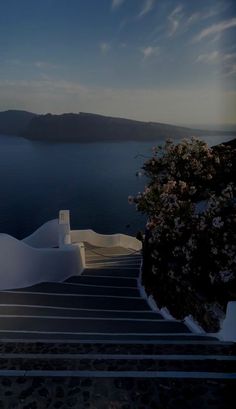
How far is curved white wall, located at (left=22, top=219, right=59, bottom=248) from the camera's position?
42.2ft

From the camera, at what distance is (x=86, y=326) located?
5.36 meters

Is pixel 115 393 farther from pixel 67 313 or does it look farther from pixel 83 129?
pixel 83 129

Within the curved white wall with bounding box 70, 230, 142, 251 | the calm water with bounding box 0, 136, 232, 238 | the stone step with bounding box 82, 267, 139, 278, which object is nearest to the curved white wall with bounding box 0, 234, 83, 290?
the stone step with bounding box 82, 267, 139, 278

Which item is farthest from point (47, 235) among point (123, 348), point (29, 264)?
point (123, 348)

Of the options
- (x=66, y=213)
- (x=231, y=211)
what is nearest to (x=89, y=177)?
(x=66, y=213)

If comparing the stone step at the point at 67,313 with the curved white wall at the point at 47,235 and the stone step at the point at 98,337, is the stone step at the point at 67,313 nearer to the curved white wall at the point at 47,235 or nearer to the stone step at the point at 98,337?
the stone step at the point at 98,337

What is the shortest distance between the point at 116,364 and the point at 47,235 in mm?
9390

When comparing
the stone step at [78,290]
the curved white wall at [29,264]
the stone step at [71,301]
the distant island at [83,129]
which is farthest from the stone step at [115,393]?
the distant island at [83,129]

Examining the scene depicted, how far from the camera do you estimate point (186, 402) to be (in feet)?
11.4

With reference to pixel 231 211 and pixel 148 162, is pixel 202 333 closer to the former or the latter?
pixel 231 211

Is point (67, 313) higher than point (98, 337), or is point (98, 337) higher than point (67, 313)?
point (98, 337)

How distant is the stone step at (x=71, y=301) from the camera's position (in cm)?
661

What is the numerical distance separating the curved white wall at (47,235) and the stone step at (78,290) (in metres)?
4.47

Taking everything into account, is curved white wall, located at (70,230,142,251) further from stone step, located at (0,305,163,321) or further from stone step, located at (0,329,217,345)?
stone step, located at (0,329,217,345)
